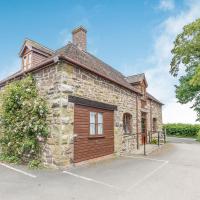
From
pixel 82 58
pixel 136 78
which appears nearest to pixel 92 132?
pixel 82 58

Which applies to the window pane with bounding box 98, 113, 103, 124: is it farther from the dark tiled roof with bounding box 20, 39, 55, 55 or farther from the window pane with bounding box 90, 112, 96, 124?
Answer: the dark tiled roof with bounding box 20, 39, 55, 55

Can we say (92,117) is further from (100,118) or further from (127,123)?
(127,123)

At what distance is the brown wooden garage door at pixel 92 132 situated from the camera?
28.3 ft

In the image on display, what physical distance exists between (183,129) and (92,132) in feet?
86.9

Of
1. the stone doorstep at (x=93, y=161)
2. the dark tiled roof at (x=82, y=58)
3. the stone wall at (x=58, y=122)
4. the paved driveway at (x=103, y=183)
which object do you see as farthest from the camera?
the dark tiled roof at (x=82, y=58)

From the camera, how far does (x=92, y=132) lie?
9609 millimetres

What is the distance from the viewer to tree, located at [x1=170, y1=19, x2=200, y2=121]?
18516mm

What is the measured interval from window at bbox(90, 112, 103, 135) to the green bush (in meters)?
2.33

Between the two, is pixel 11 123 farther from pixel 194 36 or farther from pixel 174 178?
pixel 194 36

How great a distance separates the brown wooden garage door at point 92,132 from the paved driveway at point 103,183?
847 mm

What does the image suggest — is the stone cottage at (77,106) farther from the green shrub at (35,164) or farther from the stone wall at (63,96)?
the green shrub at (35,164)

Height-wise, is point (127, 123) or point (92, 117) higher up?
point (92, 117)

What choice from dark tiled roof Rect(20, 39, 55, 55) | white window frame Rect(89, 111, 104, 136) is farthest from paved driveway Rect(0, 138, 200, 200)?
dark tiled roof Rect(20, 39, 55, 55)

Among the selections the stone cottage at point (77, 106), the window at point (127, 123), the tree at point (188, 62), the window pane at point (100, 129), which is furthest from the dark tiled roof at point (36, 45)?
the tree at point (188, 62)
